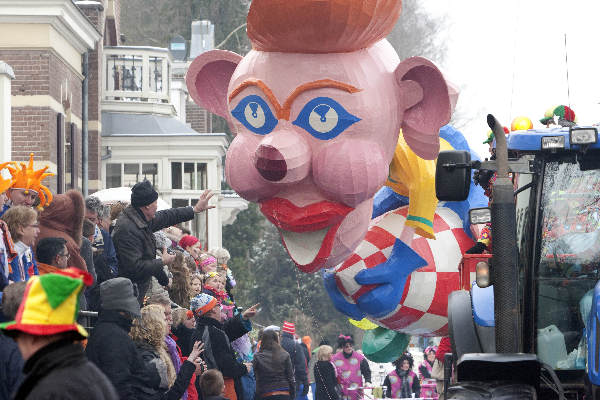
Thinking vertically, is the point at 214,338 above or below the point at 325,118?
below

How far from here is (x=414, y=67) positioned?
9773mm

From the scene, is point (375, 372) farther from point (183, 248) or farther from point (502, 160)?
point (502, 160)

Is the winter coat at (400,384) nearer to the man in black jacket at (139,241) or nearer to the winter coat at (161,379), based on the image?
the man in black jacket at (139,241)

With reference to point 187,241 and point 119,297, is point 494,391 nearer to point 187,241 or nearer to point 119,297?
point 119,297

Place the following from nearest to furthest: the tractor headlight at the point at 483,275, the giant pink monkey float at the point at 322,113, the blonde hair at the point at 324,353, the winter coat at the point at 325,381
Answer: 1. the tractor headlight at the point at 483,275
2. the giant pink monkey float at the point at 322,113
3. the winter coat at the point at 325,381
4. the blonde hair at the point at 324,353

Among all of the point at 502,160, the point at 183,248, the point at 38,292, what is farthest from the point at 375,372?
the point at 38,292

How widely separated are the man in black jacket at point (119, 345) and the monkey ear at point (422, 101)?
8.00ft

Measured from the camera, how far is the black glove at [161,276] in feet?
36.0

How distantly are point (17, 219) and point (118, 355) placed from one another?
1.05m

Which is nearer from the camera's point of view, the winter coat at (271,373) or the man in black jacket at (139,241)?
the man in black jacket at (139,241)

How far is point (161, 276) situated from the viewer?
1105 centimetres

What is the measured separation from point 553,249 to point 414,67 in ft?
7.25

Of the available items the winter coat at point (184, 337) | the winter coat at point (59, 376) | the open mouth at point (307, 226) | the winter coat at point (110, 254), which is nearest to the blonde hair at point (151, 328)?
Answer: the open mouth at point (307, 226)

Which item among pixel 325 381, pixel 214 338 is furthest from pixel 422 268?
pixel 325 381
